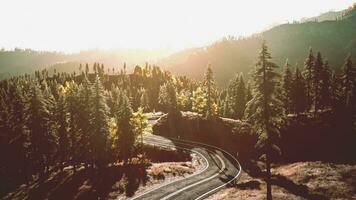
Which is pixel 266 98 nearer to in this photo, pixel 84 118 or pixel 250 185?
pixel 250 185

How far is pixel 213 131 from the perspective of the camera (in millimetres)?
79000

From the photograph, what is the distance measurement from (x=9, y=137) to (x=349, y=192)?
52827 millimetres

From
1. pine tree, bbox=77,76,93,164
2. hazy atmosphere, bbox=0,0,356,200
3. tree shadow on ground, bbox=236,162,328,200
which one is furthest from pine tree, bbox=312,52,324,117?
pine tree, bbox=77,76,93,164

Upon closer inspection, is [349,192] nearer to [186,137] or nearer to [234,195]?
[234,195]

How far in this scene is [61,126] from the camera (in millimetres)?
58031

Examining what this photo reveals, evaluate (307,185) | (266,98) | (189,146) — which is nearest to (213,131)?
(189,146)

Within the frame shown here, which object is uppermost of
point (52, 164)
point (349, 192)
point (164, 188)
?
point (349, 192)

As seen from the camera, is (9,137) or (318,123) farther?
(318,123)

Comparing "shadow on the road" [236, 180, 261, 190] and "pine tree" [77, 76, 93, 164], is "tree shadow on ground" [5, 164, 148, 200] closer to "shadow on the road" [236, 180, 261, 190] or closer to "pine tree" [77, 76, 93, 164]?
"pine tree" [77, 76, 93, 164]

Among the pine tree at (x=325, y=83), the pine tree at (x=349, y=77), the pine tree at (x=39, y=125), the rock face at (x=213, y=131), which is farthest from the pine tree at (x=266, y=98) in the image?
the pine tree at (x=349, y=77)

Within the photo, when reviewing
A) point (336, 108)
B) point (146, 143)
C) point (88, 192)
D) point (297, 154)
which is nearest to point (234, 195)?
point (88, 192)

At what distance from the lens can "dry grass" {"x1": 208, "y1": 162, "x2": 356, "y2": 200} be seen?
3478cm

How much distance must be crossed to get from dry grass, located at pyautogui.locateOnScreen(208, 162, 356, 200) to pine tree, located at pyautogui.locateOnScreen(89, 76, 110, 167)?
18.9 m

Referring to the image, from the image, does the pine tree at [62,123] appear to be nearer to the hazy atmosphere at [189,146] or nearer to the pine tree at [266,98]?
the hazy atmosphere at [189,146]
